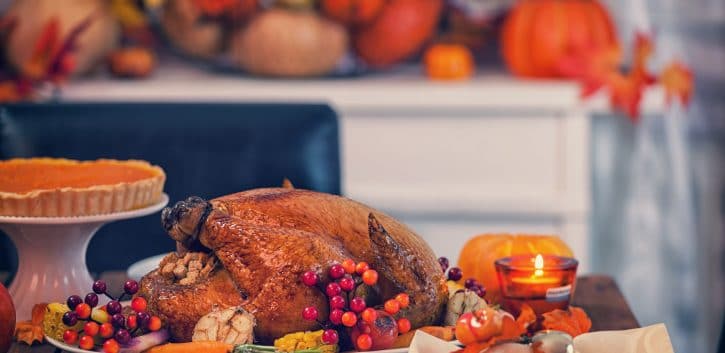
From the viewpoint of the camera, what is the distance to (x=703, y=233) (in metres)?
2.47

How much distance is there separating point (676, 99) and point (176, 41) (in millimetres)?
1108

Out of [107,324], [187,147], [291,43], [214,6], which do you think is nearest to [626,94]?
[291,43]

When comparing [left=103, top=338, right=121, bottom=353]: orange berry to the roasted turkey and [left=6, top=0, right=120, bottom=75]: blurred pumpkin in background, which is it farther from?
[left=6, top=0, right=120, bottom=75]: blurred pumpkin in background

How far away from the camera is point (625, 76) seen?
96.6 inches

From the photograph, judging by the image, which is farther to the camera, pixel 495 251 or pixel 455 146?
pixel 455 146

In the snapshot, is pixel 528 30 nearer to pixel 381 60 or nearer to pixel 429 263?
pixel 381 60

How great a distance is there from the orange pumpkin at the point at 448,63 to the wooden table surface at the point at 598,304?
110 cm

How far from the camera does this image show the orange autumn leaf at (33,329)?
1078mm

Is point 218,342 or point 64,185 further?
point 64,185

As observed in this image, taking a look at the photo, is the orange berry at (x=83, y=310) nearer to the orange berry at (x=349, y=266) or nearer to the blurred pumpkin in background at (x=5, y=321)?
the blurred pumpkin in background at (x=5, y=321)

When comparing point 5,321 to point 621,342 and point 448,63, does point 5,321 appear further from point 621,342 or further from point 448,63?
point 448,63

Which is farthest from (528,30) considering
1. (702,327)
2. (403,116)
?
(702,327)

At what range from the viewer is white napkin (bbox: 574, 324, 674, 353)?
2.96 ft

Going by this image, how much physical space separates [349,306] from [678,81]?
65.3 inches
